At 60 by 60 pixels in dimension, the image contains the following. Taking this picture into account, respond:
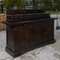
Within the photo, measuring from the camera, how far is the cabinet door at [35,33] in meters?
3.84

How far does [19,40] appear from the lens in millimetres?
3477

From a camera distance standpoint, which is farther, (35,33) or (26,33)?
(35,33)

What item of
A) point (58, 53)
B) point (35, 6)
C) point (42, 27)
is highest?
point (35, 6)

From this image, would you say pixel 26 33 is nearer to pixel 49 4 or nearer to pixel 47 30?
pixel 47 30

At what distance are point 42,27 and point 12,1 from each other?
5.48 feet

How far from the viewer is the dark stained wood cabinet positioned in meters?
3.41

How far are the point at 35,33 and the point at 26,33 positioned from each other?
0.38m

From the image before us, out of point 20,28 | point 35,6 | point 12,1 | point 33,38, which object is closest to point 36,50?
point 33,38

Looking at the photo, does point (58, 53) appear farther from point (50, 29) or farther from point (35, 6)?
point (35, 6)

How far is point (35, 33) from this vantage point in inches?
155

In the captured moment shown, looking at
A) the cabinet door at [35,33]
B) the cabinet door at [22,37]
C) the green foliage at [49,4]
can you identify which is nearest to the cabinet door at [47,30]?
the cabinet door at [35,33]

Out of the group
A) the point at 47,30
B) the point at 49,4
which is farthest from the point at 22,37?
the point at 49,4

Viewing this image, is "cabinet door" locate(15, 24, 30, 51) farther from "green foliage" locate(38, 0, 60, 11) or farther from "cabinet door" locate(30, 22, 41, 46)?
"green foliage" locate(38, 0, 60, 11)

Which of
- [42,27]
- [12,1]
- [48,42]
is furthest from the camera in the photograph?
[12,1]
